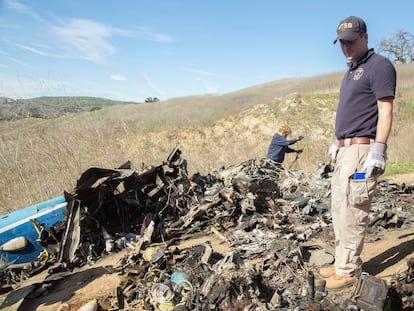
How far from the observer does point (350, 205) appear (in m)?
2.53

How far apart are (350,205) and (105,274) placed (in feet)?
9.31

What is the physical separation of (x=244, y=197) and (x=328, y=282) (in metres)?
2.05

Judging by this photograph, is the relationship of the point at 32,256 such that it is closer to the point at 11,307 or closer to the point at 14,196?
the point at 11,307

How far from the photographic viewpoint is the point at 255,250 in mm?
3705

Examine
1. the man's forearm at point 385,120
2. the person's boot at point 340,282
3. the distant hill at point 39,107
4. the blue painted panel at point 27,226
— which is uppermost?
the distant hill at point 39,107

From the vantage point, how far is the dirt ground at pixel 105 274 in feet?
10.2

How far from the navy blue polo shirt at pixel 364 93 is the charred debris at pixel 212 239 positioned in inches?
42.0

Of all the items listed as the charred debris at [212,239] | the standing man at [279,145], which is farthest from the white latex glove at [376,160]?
the standing man at [279,145]

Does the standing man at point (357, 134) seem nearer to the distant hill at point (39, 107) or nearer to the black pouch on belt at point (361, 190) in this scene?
the black pouch on belt at point (361, 190)

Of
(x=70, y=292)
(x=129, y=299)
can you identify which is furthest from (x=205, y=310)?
(x=70, y=292)

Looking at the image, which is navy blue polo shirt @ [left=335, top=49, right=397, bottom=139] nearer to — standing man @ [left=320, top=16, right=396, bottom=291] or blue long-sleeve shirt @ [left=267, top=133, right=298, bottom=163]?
standing man @ [left=320, top=16, right=396, bottom=291]

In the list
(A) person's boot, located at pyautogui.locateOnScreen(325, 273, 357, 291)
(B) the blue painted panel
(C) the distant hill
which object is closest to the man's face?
(A) person's boot, located at pyautogui.locateOnScreen(325, 273, 357, 291)

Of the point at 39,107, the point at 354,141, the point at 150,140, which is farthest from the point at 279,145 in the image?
the point at 39,107

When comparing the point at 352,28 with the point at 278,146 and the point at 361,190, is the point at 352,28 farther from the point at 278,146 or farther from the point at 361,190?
the point at 278,146
